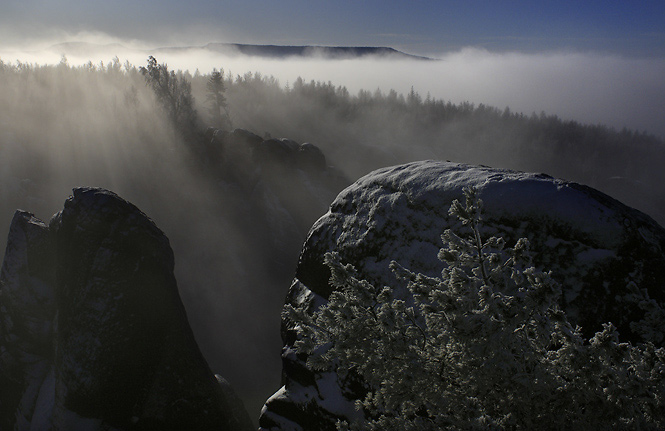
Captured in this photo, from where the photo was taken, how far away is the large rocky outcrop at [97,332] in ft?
33.5

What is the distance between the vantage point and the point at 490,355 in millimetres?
3799

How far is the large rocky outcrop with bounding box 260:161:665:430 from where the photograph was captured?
618cm

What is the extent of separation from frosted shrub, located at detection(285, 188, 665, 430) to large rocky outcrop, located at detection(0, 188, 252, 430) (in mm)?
7549

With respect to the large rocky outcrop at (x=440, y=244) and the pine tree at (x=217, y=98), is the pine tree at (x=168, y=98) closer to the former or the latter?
the pine tree at (x=217, y=98)

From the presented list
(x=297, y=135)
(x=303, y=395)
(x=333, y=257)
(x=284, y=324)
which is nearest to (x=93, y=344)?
(x=284, y=324)

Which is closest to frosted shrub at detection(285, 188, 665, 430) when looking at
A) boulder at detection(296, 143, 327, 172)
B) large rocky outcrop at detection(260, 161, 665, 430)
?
large rocky outcrop at detection(260, 161, 665, 430)

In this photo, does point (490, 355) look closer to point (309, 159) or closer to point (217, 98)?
point (309, 159)

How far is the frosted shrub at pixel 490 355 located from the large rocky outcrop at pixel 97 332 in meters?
7.55

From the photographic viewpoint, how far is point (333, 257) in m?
4.48

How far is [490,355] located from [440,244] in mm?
3614

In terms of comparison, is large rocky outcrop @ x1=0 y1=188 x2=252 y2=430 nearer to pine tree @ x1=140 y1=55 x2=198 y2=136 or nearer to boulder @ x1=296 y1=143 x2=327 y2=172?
boulder @ x1=296 y1=143 x2=327 y2=172

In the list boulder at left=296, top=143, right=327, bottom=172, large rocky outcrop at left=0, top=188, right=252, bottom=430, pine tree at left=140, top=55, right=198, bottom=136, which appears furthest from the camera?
pine tree at left=140, top=55, right=198, bottom=136

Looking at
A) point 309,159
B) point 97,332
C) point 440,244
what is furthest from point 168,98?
point 440,244

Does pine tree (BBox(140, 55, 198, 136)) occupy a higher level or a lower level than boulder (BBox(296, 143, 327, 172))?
higher
